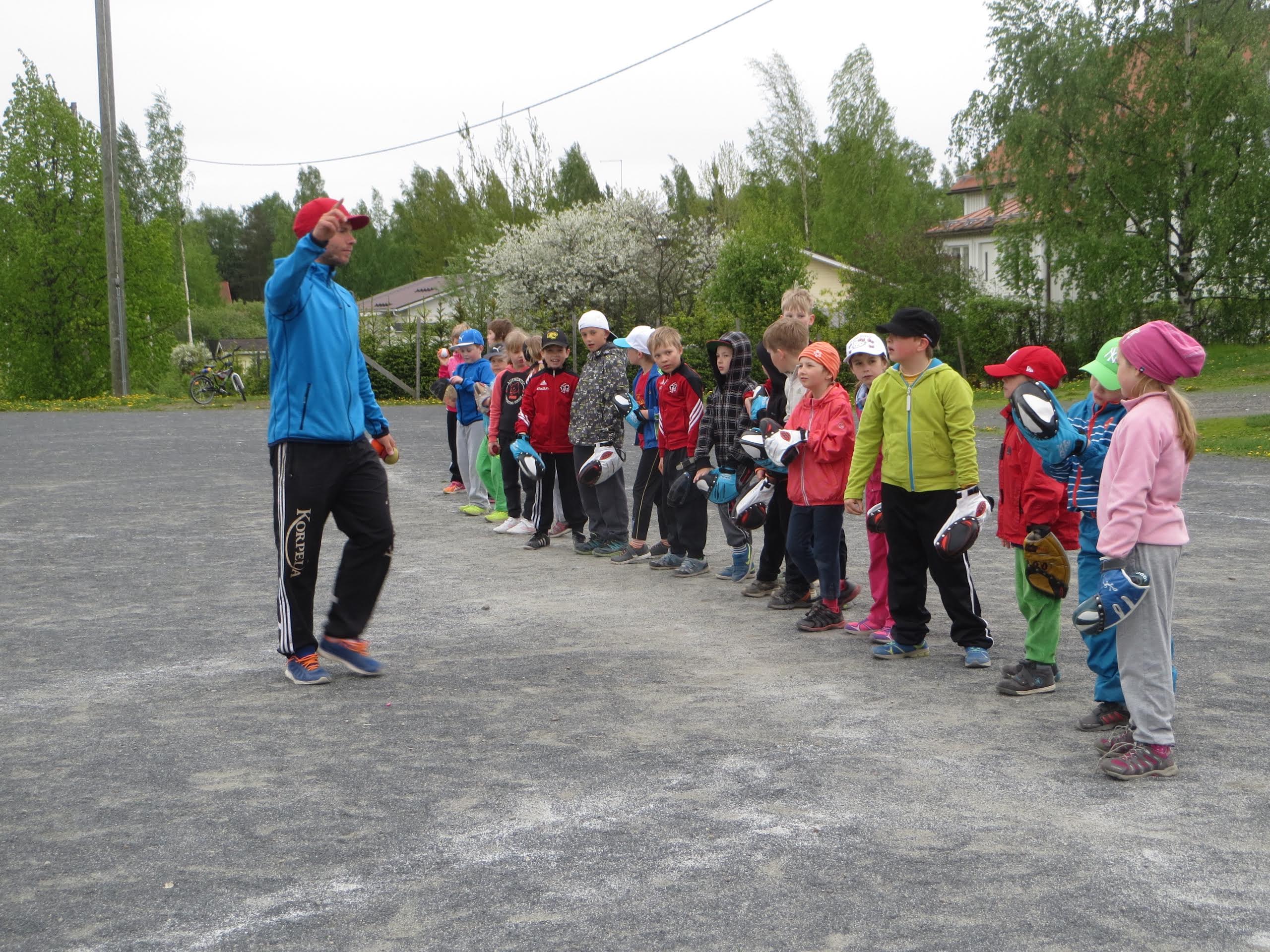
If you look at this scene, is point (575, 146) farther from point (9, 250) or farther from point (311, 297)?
point (311, 297)

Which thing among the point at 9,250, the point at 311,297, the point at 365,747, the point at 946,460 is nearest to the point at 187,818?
the point at 365,747

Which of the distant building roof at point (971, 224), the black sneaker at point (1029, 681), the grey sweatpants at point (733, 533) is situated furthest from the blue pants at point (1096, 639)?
the distant building roof at point (971, 224)

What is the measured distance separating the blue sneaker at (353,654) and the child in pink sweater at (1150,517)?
11.1ft

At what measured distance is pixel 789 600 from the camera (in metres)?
7.59

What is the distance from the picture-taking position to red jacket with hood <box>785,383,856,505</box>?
22.8ft

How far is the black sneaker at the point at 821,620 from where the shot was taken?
6922 millimetres

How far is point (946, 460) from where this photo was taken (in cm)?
609

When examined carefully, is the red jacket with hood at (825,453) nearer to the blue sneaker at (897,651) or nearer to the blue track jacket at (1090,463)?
the blue sneaker at (897,651)

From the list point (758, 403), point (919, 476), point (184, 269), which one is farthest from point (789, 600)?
point (184, 269)

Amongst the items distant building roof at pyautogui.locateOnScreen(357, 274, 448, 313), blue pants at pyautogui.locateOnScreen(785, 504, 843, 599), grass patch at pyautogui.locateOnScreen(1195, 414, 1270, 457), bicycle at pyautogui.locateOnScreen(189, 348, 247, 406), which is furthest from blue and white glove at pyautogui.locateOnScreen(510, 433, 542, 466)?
distant building roof at pyautogui.locateOnScreen(357, 274, 448, 313)

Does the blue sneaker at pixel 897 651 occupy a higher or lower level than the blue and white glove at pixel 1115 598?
lower

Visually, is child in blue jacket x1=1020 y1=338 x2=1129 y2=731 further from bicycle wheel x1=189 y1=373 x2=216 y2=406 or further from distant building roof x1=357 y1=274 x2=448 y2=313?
distant building roof x1=357 y1=274 x2=448 y2=313

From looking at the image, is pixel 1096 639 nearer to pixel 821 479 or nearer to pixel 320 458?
pixel 821 479

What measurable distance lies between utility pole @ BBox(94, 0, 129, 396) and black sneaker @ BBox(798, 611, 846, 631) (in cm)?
2844
